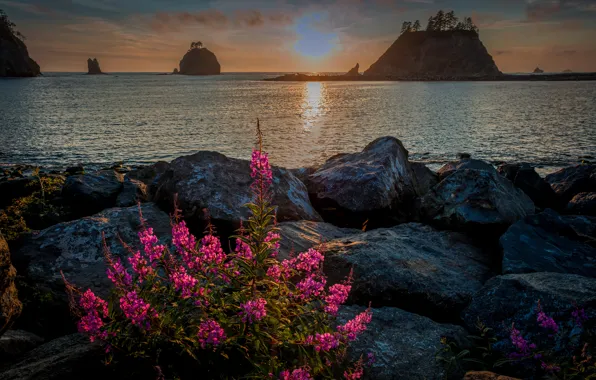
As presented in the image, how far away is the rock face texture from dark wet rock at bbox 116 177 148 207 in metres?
212

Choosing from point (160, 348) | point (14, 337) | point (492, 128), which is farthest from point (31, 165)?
point (492, 128)

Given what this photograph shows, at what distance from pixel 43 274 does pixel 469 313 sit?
22.9 feet

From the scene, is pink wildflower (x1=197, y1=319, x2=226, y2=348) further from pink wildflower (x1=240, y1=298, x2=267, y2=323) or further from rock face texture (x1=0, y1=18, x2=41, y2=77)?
rock face texture (x1=0, y1=18, x2=41, y2=77)

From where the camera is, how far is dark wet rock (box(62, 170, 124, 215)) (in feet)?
35.7

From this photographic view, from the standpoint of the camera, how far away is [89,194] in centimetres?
1109

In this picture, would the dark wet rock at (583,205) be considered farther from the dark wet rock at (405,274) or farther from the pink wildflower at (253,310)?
the pink wildflower at (253,310)

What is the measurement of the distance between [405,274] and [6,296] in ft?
18.8

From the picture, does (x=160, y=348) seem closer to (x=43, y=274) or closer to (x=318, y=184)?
(x=43, y=274)

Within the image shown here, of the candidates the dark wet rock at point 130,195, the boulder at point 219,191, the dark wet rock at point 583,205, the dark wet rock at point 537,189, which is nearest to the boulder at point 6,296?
the boulder at point 219,191

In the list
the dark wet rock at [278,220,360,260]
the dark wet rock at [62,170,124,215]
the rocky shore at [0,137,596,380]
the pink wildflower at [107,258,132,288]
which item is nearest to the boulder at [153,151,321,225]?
the rocky shore at [0,137,596,380]

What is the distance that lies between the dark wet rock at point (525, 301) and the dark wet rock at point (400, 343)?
445 mm

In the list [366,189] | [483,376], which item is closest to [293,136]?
[366,189]

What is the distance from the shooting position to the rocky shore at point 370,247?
4.85 meters

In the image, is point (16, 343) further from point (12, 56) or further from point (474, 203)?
point (12, 56)
